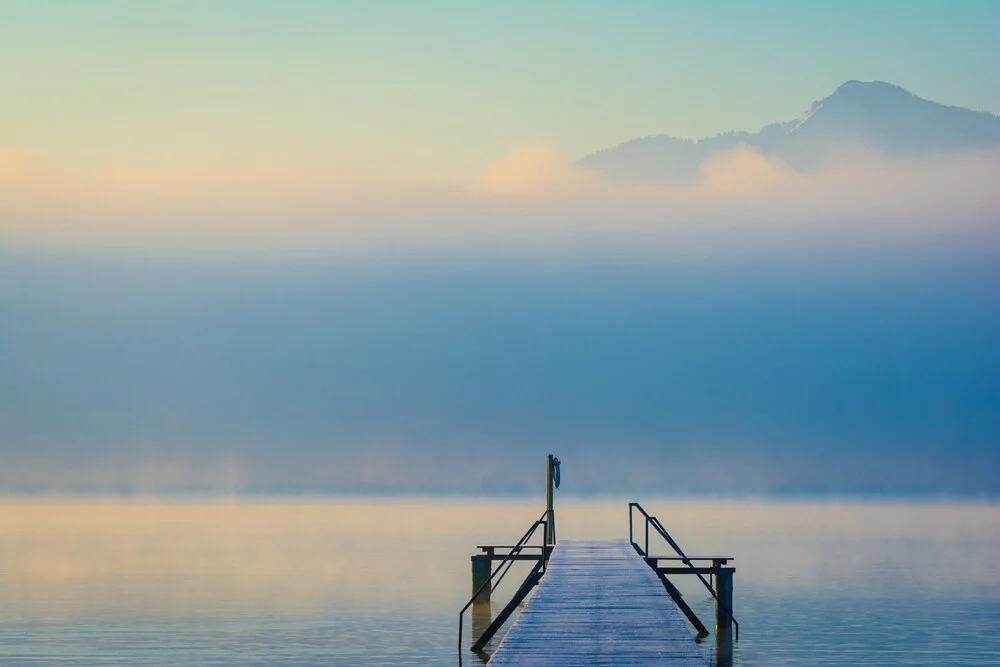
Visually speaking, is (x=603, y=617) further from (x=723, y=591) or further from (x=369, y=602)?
(x=369, y=602)

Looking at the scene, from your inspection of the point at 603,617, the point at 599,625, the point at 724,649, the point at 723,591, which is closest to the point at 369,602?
the point at 723,591

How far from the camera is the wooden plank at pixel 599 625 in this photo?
2142 centimetres

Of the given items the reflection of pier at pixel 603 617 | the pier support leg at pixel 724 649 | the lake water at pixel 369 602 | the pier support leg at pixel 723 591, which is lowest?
the lake water at pixel 369 602

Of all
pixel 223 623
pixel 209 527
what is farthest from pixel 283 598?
pixel 209 527

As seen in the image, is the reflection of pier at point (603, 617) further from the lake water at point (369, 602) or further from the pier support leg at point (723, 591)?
the lake water at point (369, 602)

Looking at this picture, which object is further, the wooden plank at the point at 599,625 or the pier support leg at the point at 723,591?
the pier support leg at the point at 723,591

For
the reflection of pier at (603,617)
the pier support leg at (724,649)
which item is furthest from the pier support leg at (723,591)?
the pier support leg at (724,649)

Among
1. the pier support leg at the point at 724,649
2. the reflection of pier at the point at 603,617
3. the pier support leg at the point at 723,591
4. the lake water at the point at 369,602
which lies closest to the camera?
the reflection of pier at the point at 603,617

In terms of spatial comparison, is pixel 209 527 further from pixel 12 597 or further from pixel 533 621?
pixel 533 621

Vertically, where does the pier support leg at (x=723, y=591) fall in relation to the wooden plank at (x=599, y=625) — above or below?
below

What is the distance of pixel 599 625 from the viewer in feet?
79.7

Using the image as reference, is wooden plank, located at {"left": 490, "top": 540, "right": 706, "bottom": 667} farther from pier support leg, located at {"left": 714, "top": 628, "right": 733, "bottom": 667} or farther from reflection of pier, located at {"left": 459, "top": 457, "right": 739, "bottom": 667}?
pier support leg, located at {"left": 714, "top": 628, "right": 733, "bottom": 667}

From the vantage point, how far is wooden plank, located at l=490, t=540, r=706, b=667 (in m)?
21.4

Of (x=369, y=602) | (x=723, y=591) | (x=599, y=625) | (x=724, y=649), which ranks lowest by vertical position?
(x=369, y=602)
